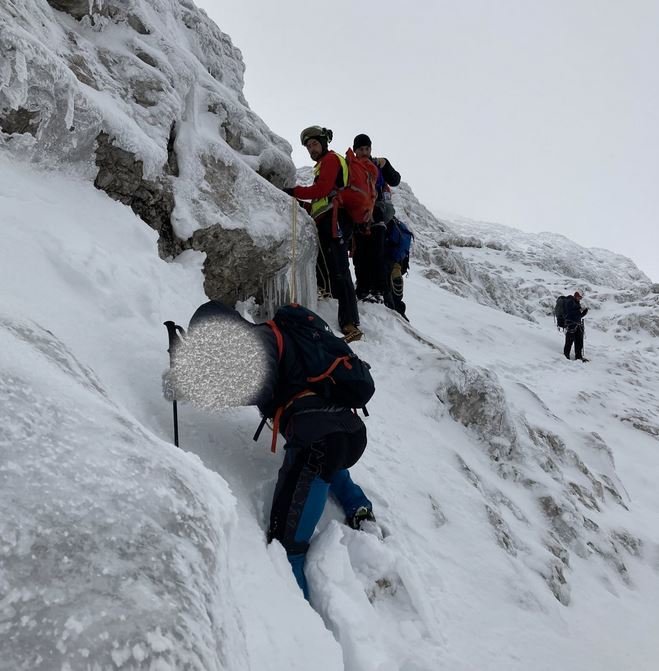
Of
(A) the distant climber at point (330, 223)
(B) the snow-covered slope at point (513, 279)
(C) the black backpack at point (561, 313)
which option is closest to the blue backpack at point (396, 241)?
(A) the distant climber at point (330, 223)

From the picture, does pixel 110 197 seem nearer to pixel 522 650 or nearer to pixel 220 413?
pixel 220 413

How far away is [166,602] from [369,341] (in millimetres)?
7091

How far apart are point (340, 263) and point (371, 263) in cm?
160

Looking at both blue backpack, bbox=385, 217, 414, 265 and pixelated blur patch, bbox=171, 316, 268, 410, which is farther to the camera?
blue backpack, bbox=385, 217, 414, 265

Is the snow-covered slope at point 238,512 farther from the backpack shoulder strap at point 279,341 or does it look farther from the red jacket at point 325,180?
the red jacket at point 325,180

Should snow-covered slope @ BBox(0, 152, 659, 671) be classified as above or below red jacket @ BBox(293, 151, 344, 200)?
below

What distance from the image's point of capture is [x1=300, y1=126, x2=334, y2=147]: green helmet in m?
7.58

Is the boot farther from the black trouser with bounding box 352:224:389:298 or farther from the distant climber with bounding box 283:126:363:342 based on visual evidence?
the black trouser with bounding box 352:224:389:298

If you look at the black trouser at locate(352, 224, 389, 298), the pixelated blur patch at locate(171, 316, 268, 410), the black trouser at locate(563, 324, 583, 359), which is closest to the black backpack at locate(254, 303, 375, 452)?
the pixelated blur patch at locate(171, 316, 268, 410)

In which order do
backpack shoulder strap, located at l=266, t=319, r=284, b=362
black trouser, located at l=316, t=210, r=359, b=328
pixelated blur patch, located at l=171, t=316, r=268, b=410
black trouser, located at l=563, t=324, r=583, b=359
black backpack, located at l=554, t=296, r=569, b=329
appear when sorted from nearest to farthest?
pixelated blur patch, located at l=171, t=316, r=268, b=410 < backpack shoulder strap, located at l=266, t=319, r=284, b=362 < black trouser, located at l=316, t=210, r=359, b=328 < black trouser, located at l=563, t=324, r=583, b=359 < black backpack, located at l=554, t=296, r=569, b=329

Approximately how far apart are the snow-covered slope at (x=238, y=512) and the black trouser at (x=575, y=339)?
839cm

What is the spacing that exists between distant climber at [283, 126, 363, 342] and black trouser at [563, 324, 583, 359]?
11173 mm

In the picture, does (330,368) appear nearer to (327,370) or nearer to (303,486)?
(327,370)

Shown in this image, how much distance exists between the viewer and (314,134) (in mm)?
7586
